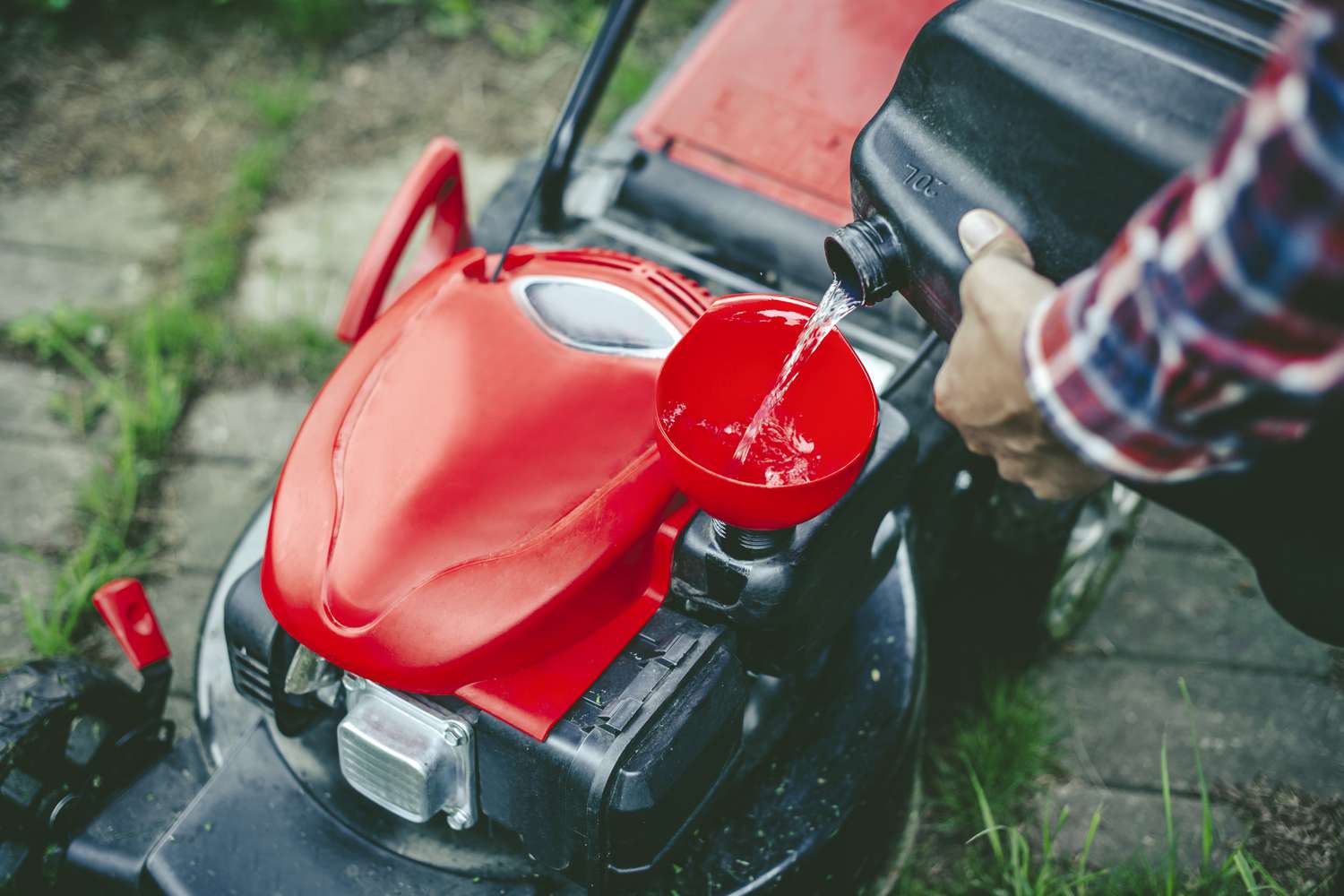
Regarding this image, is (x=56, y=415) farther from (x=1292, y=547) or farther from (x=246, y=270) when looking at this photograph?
(x=1292, y=547)

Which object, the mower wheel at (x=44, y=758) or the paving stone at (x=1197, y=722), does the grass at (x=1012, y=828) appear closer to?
the paving stone at (x=1197, y=722)

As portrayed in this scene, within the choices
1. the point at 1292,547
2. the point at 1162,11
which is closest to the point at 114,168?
the point at 1162,11

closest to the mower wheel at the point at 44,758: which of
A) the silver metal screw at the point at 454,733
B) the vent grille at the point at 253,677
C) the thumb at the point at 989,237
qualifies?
the vent grille at the point at 253,677

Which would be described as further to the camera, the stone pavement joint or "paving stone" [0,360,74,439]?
the stone pavement joint

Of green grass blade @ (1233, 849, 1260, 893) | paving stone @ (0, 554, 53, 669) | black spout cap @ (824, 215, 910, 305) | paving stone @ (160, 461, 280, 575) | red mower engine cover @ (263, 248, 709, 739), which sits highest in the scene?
black spout cap @ (824, 215, 910, 305)

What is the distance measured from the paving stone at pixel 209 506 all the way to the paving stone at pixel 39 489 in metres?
0.16

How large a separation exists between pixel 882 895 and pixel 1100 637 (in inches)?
24.6

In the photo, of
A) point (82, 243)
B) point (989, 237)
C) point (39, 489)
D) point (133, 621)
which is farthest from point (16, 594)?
point (989, 237)

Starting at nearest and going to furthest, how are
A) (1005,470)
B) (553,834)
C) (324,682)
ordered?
(1005,470)
(553,834)
(324,682)

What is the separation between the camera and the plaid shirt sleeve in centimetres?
59

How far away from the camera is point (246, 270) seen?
7.85 ft

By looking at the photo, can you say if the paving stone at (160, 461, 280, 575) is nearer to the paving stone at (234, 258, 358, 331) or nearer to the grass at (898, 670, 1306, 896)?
the paving stone at (234, 258, 358, 331)

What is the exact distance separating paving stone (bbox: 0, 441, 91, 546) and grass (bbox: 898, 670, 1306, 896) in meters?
1.47

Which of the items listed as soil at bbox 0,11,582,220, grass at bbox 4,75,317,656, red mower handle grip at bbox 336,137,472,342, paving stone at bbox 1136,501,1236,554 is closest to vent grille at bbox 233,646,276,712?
red mower handle grip at bbox 336,137,472,342
